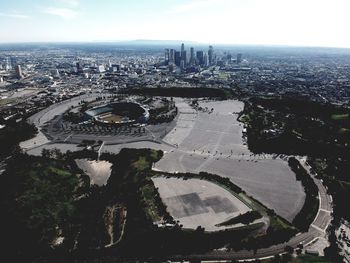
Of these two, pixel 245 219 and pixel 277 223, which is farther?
pixel 245 219

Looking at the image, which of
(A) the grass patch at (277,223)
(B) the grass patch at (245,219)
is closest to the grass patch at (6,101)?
(B) the grass patch at (245,219)

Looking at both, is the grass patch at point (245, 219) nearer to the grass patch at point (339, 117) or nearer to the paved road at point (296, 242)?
the paved road at point (296, 242)

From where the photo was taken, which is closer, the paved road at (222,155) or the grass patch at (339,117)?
the paved road at (222,155)

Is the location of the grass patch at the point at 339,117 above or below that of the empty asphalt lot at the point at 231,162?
above

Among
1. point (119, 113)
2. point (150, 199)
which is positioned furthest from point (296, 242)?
point (119, 113)

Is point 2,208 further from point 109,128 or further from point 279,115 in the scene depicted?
point 279,115

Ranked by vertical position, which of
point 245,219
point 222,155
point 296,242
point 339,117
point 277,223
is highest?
point 339,117

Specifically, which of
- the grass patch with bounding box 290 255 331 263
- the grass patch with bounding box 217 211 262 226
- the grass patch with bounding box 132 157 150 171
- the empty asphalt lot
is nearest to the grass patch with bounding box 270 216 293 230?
the grass patch with bounding box 217 211 262 226

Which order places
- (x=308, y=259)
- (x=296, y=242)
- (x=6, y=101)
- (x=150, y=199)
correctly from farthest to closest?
(x=6, y=101)
(x=150, y=199)
(x=296, y=242)
(x=308, y=259)

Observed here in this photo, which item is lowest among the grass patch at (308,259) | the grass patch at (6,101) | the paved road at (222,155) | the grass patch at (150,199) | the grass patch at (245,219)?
the grass patch at (6,101)

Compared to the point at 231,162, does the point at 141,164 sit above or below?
Answer: above

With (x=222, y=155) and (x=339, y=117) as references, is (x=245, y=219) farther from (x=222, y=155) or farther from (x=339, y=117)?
(x=339, y=117)

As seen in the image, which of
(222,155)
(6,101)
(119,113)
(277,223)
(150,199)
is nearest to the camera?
(277,223)
